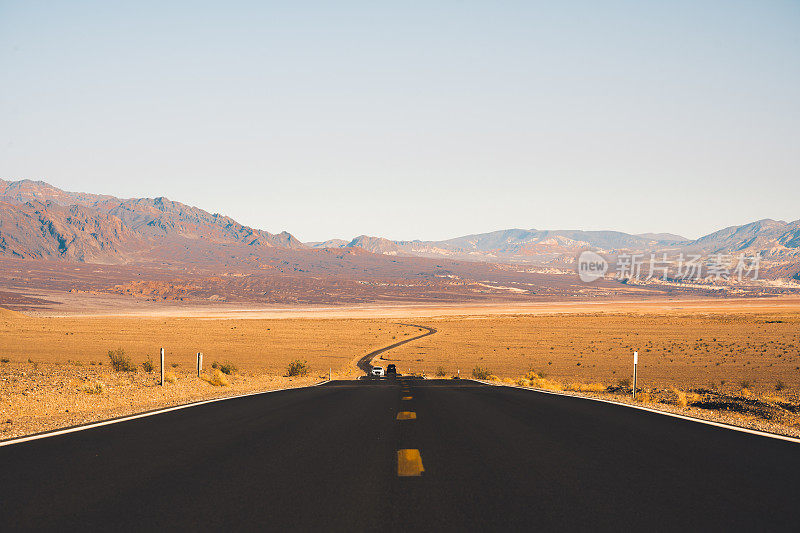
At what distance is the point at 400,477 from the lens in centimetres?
618

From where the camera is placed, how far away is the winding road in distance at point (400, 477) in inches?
192

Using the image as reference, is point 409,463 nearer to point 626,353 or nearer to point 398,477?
point 398,477

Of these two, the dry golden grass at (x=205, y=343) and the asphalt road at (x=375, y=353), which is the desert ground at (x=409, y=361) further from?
the asphalt road at (x=375, y=353)

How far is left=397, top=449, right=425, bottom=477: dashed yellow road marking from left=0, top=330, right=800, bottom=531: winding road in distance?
0.14 ft

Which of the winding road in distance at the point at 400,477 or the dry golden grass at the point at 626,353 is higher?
the winding road in distance at the point at 400,477

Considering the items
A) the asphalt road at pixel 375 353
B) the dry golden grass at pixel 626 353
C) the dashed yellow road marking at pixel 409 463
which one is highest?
the dashed yellow road marking at pixel 409 463

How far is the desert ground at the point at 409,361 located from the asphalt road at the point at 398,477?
3479 mm

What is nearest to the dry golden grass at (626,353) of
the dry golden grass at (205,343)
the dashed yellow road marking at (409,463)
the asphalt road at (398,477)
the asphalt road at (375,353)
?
the asphalt road at (375,353)

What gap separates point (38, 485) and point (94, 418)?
5.95m

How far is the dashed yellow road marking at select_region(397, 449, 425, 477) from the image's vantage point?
6.38 metres

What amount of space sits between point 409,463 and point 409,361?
2116 inches

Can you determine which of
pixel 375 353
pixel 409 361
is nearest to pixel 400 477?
pixel 409 361

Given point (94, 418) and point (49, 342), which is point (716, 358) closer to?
point (94, 418)

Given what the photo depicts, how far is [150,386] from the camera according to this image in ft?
58.4
